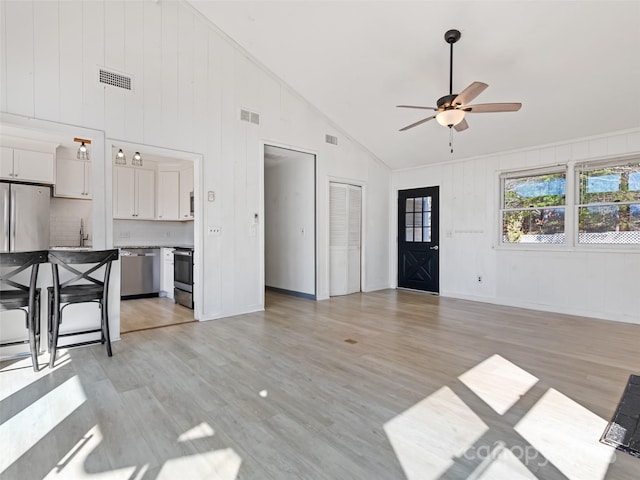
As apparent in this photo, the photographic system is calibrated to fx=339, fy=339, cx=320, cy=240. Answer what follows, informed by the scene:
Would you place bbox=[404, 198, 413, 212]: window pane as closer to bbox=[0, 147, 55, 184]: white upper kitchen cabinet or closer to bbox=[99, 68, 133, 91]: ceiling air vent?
bbox=[99, 68, 133, 91]: ceiling air vent

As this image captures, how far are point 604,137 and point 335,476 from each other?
5945 mm

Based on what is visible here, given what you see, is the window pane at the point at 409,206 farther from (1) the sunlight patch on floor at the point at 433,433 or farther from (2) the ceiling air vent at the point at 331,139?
(1) the sunlight patch on floor at the point at 433,433

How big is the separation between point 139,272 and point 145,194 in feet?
5.01

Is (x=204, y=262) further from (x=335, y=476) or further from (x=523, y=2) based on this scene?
(x=523, y=2)

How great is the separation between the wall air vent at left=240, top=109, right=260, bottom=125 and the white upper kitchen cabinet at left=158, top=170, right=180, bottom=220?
7.80 ft

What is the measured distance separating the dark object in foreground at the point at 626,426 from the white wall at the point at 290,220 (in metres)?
4.49

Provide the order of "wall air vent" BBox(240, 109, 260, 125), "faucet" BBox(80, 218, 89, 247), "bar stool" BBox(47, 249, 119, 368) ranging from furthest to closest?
"faucet" BBox(80, 218, 89, 247), "wall air vent" BBox(240, 109, 260, 125), "bar stool" BBox(47, 249, 119, 368)

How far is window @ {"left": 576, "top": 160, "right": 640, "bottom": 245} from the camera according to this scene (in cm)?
484

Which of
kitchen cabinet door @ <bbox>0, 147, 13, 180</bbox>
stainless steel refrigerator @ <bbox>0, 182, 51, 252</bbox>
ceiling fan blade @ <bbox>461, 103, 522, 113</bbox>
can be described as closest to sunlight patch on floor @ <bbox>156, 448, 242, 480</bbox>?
ceiling fan blade @ <bbox>461, 103, 522, 113</bbox>

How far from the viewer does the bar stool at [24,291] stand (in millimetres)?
2902

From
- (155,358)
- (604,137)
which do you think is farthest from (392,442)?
(604,137)

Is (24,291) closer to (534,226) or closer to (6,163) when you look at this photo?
(6,163)

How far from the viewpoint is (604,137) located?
5012mm

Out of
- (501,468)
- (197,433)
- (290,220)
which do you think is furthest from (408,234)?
(197,433)
